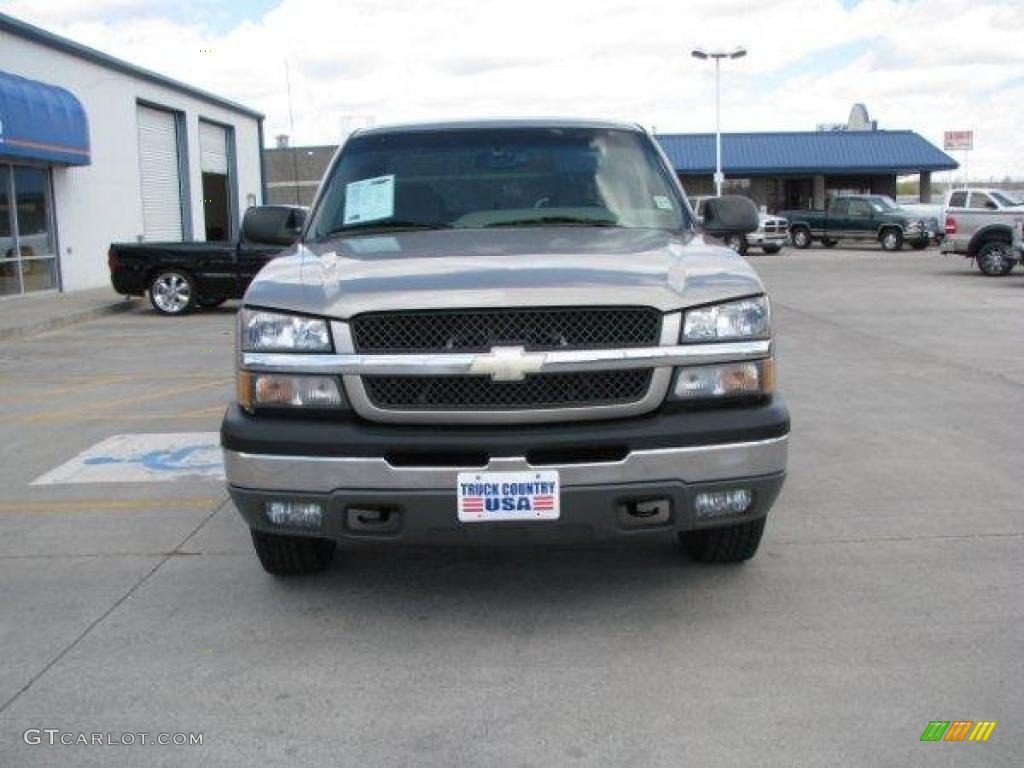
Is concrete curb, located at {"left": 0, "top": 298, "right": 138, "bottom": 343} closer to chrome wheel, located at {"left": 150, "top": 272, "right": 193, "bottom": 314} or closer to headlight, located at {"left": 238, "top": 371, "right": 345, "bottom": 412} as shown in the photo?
chrome wheel, located at {"left": 150, "top": 272, "right": 193, "bottom": 314}

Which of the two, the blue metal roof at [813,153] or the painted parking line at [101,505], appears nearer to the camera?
the painted parking line at [101,505]

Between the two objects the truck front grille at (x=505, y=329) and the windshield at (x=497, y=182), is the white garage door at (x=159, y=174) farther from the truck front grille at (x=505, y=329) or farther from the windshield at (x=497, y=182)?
the truck front grille at (x=505, y=329)

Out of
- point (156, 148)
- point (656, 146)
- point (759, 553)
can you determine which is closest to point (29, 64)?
point (156, 148)

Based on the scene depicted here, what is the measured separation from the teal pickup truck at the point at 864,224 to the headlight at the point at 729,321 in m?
33.1

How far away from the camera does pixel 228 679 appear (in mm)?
3783

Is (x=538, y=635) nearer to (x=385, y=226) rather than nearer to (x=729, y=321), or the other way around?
(x=729, y=321)

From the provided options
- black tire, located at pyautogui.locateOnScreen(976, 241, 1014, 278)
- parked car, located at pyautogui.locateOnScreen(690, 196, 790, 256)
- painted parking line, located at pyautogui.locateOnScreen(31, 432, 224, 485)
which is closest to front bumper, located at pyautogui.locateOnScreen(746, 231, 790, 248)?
parked car, located at pyautogui.locateOnScreen(690, 196, 790, 256)

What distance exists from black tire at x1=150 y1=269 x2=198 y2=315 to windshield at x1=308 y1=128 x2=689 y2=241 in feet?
43.8

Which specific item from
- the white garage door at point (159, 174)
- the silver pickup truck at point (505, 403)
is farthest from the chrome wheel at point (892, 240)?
the silver pickup truck at point (505, 403)

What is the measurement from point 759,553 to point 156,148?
27053 mm

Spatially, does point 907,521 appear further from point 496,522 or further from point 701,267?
point 496,522

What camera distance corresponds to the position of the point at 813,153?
47.4 m

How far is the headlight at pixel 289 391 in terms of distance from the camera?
3912 millimetres

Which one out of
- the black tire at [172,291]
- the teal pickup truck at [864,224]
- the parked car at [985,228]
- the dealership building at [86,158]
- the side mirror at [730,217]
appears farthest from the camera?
the teal pickup truck at [864,224]
